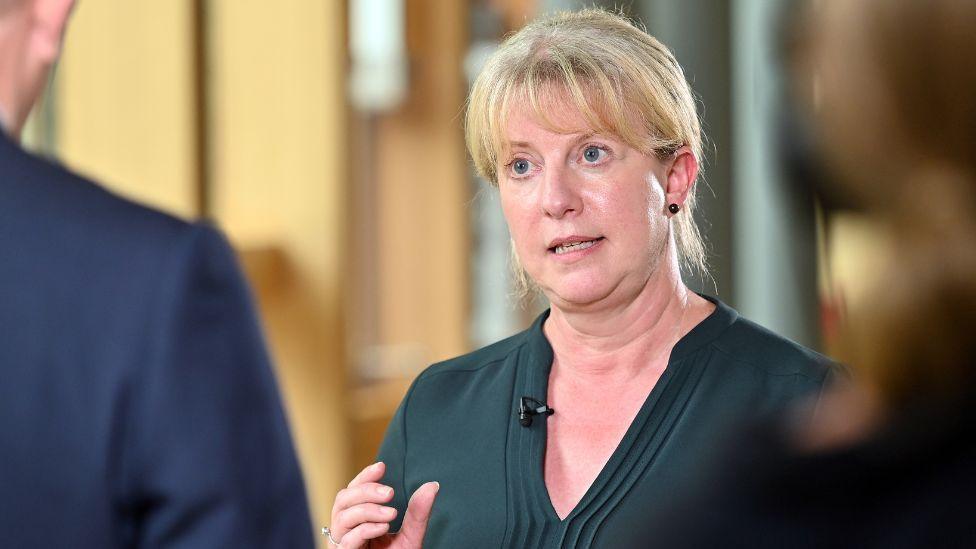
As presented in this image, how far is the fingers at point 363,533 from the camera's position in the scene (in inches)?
75.3

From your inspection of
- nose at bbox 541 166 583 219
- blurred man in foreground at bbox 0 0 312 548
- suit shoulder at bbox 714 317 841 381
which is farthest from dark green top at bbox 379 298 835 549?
blurred man in foreground at bbox 0 0 312 548

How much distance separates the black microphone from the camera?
2.07 metres

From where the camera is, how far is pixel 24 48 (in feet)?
3.80

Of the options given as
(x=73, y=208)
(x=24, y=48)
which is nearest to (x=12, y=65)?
(x=24, y=48)

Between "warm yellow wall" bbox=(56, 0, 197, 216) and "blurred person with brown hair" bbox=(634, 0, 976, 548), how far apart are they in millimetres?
2959

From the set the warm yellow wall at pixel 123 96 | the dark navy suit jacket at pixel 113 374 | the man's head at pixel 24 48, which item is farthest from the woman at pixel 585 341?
the warm yellow wall at pixel 123 96

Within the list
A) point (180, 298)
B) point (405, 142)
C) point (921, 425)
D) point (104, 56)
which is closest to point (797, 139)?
point (921, 425)

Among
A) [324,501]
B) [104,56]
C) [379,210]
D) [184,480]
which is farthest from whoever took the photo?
[379,210]

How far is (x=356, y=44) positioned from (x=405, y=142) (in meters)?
0.58

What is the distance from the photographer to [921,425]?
0.93 metres

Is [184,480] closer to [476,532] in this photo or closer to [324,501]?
[476,532]

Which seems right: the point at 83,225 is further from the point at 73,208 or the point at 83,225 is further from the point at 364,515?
the point at 364,515

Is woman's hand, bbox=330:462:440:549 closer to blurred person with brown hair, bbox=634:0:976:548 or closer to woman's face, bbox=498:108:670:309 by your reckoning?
woman's face, bbox=498:108:670:309

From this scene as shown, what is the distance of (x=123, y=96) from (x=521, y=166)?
1.98 meters
